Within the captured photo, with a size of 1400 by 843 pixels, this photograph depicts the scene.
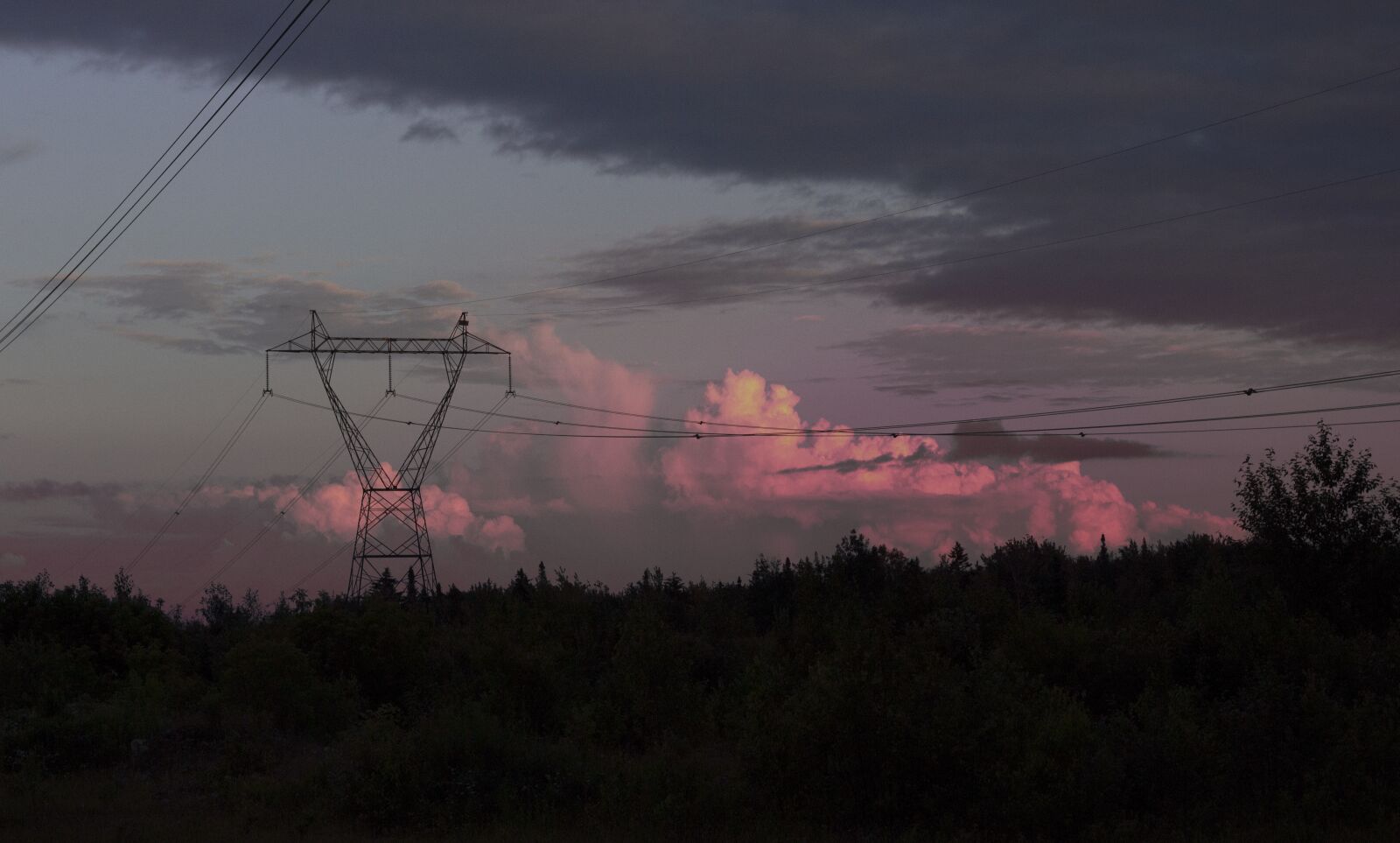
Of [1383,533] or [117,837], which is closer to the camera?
[117,837]

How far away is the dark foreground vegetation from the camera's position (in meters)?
23.5

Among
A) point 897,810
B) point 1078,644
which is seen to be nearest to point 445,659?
point 1078,644

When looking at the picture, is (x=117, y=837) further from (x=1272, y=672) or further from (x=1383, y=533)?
Answer: (x=1383, y=533)

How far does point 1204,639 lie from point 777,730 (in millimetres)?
26959

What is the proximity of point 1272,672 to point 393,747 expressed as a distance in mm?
19090

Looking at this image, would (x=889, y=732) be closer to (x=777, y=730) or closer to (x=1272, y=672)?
(x=777, y=730)

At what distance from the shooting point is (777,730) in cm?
2455

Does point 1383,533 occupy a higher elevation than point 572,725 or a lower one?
higher

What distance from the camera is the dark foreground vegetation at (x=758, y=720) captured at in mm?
23500

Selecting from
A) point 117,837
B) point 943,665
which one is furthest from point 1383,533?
point 117,837

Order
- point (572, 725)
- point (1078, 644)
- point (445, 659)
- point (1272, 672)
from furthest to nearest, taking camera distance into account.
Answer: point (445, 659) → point (1078, 644) → point (572, 725) → point (1272, 672)

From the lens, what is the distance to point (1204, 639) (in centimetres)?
4500

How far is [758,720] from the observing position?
25047 mm

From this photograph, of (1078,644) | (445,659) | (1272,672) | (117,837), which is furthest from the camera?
(445,659)
